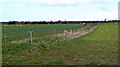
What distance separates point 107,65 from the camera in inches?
389

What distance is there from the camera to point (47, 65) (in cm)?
981

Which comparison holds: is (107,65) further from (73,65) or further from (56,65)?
(56,65)

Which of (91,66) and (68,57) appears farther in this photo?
(68,57)

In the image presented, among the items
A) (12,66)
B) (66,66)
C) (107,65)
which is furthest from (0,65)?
(107,65)

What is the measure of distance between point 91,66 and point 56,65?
153cm

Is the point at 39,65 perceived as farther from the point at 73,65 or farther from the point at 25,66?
the point at 73,65

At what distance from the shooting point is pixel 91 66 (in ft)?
31.6

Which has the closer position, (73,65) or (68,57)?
(73,65)

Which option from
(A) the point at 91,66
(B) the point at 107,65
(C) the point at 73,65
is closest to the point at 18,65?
(C) the point at 73,65

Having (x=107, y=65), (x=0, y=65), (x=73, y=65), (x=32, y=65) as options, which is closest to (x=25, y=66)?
(x=32, y=65)

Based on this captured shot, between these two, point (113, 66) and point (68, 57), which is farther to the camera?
point (68, 57)

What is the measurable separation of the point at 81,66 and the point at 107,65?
1.21 m

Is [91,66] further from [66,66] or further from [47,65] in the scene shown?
[47,65]

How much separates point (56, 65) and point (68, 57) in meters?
2.37
